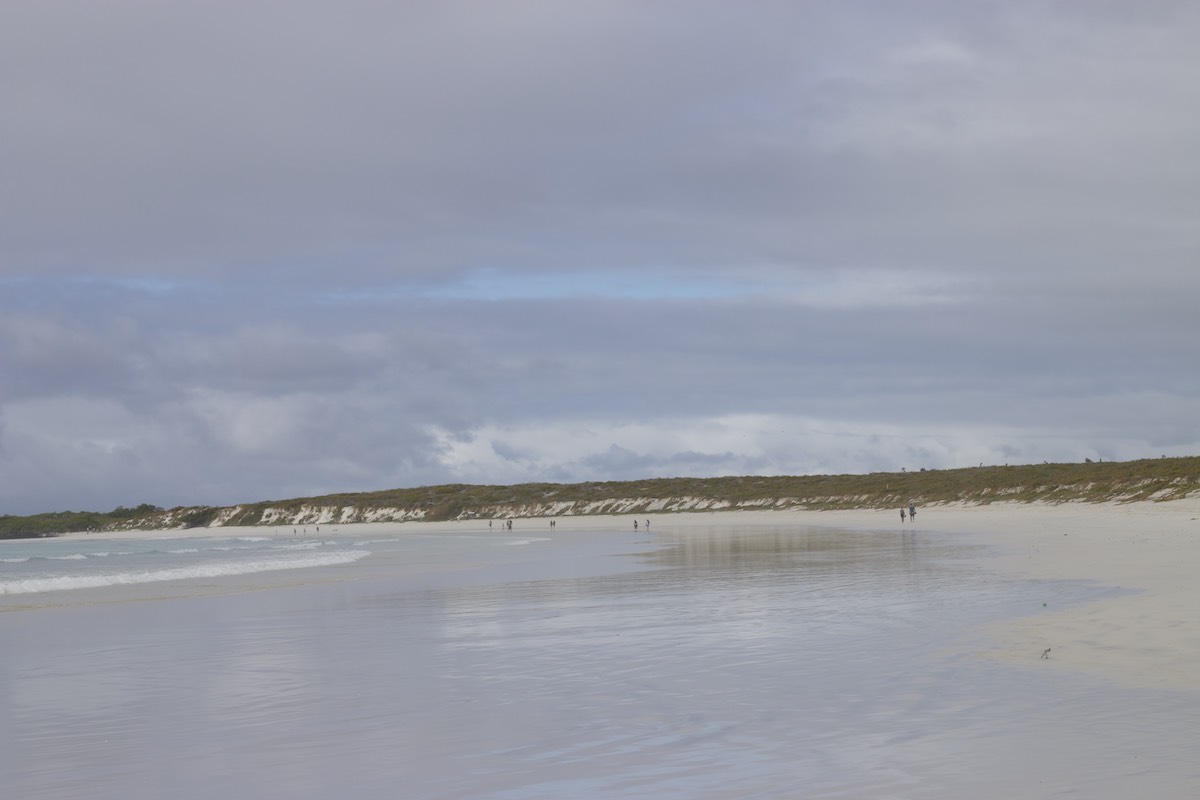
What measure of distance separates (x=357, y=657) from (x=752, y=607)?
8.03 m

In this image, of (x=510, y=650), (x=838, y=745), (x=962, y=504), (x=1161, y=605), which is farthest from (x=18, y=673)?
(x=962, y=504)

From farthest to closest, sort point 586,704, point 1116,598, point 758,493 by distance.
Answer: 1. point 758,493
2. point 1116,598
3. point 586,704

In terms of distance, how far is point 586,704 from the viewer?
1165cm

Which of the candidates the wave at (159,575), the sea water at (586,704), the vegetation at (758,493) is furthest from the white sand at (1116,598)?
the wave at (159,575)

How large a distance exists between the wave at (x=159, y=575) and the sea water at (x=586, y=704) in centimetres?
1494

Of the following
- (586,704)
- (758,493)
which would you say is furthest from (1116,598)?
(758,493)

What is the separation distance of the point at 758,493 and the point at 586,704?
115726 millimetres

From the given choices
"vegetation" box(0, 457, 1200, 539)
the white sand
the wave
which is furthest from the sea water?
"vegetation" box(0, 457, 1200, 539)

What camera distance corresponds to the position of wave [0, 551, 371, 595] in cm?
3703

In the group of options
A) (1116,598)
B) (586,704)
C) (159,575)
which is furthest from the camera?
(159,575)

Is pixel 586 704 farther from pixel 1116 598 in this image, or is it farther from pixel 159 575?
pixel 159 575

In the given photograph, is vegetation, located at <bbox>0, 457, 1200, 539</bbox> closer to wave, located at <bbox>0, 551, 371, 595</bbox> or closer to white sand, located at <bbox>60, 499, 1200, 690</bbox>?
white sand, located at <bbox>60, 499, 1200, 690</bbox>

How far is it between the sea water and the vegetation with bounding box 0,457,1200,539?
64.1 m

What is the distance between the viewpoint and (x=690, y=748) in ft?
30.9
